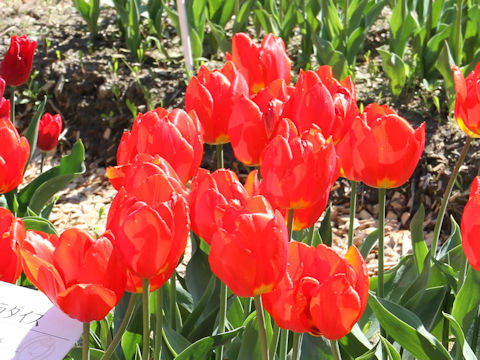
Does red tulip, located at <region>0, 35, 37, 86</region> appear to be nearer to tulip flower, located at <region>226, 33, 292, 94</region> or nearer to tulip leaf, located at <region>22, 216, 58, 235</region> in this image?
tulip leaf, located at <region>22, 216, 58, 235</region>

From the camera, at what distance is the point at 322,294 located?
966 millimetres

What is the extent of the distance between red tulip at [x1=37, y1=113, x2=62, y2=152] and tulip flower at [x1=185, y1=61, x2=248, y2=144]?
1043 millimetres

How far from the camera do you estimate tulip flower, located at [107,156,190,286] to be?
96 cm

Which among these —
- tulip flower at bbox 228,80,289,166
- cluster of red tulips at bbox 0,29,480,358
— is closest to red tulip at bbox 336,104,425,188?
cluster of red tulips at bbox 0,29,480,358

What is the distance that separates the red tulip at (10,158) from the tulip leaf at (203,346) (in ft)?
1.45

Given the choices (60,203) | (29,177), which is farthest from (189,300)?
(29,177)

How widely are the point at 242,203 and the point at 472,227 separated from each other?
330mm

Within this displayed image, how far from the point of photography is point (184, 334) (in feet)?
5.06

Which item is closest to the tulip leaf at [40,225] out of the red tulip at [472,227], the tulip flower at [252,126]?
the tulip flower at [252,126]

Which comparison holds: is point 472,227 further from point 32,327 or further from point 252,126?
point 32,327

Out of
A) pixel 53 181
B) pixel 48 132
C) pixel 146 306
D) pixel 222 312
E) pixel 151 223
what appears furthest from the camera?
pixel 48 132

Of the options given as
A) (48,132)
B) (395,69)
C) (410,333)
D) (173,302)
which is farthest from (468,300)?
(395,69)

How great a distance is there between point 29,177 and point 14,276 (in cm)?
249

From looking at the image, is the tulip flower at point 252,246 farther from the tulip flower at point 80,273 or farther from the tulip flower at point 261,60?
the tulip flower at point 261,60
